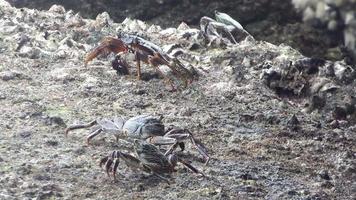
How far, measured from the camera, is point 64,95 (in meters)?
3.95

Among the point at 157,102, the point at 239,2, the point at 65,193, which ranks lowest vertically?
the point at 65,193

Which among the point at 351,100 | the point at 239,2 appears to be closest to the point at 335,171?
the point at 351,100

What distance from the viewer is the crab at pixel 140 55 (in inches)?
166

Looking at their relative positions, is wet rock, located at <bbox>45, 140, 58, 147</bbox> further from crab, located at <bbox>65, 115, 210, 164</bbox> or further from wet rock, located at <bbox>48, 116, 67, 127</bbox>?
wet rock, located at <bbox>48, 116, 67, 127</bbox>

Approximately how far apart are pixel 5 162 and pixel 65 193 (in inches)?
15.6

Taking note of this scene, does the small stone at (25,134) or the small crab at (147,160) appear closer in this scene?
the small crab at (147,160)

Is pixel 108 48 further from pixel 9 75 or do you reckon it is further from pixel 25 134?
pixel 25 134

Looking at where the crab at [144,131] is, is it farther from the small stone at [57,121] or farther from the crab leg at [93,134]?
the small stone at [57,121]

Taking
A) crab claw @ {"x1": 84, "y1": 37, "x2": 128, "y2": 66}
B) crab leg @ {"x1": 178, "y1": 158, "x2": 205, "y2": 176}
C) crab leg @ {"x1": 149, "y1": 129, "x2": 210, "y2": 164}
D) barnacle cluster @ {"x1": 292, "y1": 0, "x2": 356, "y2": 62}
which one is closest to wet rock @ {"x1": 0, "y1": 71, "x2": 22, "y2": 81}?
crab claw @ {"x1": 84, "y1": 37, "x2": 128, "y2": 66}

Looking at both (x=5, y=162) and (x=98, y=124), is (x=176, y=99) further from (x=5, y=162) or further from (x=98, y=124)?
(x=5, y=162)

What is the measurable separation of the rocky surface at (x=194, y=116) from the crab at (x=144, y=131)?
63 mm

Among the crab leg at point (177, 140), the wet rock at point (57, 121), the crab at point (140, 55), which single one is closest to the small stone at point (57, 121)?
the wet rock at point (57, 121)

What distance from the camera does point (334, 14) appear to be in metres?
1.23

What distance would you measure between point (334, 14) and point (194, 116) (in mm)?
2462
